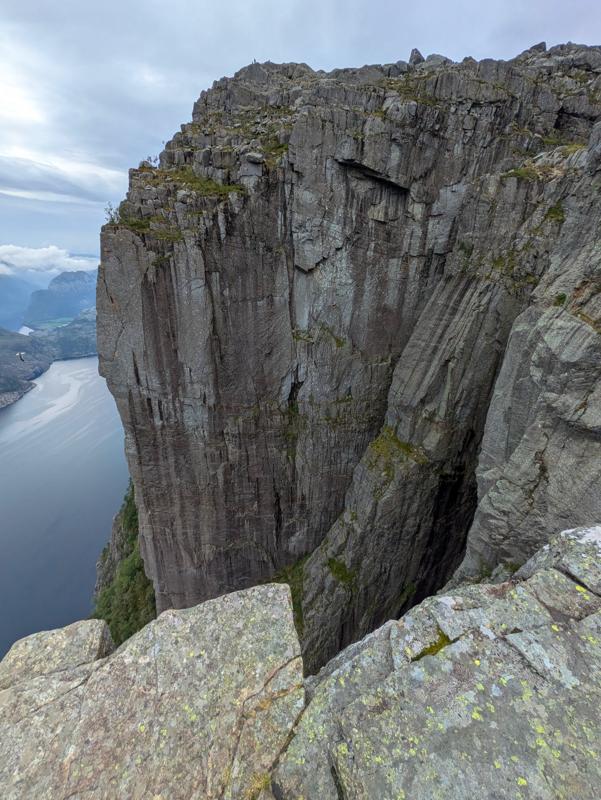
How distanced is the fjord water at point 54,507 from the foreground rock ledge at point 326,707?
4758 centimetres

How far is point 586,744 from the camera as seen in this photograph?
13.8 ft

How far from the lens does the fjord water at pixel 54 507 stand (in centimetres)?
4419

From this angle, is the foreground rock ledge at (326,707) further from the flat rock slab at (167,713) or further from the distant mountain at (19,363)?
the distant mountain at (19,363)

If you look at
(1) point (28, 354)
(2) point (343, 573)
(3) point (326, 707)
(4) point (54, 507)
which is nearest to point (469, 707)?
(3) point (326, 707)

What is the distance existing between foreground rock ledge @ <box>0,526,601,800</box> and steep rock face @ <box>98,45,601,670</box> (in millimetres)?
13050

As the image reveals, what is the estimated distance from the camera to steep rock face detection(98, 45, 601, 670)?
17.4 meters

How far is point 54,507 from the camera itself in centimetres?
5675

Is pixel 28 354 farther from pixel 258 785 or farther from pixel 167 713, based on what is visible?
pixel 258 785

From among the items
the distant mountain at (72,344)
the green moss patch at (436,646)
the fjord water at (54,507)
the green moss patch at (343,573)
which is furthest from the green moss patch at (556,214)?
the distant mountain at (72,344)

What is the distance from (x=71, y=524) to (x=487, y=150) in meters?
63.3

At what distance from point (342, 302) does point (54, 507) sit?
5851cm

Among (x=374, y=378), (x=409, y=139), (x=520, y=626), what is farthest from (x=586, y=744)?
(x=409, y=139)

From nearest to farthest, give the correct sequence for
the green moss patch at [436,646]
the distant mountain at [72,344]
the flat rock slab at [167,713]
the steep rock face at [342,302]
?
1. the flat rock slab at [167,713]
2. the green moss patch at [436,646]
3. the steep rock face at [342,302]
4. the distant mountain at [72,344]

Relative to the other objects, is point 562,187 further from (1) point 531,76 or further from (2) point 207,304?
(2) point 207,304
